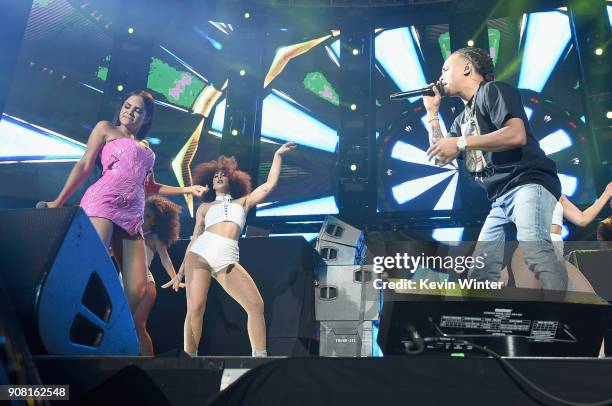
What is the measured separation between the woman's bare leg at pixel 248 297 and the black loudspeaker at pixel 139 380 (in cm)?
250

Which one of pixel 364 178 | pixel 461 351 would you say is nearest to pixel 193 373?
pixel 461 351

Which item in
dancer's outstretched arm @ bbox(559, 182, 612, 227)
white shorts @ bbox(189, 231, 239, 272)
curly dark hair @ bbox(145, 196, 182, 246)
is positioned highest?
dancer's outstretched arm @ bbox(559, 182, 612, 227)

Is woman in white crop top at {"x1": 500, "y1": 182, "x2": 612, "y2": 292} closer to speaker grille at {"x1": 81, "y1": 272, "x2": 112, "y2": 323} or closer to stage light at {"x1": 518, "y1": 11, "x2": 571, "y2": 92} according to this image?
stage light at {"x1": 518, "y1": 11, "x2": 571, "y2": 92}

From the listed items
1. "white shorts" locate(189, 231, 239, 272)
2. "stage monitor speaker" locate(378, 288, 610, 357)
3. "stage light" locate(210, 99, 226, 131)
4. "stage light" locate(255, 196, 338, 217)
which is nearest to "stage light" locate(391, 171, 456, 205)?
"stage light" locate(255, 196, 338, 217)

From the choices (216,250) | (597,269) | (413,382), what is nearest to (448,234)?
(597,269)

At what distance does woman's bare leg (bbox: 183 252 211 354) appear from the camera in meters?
3.67

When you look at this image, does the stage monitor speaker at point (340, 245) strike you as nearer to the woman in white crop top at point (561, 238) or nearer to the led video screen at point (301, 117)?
the led video screen at point (301, 117)

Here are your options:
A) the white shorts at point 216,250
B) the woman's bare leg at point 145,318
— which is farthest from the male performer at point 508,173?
the woman's bare leg at point 145,318

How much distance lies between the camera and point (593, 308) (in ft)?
4.41

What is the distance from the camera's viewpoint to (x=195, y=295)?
12.2 feet

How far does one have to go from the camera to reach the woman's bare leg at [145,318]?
3408 millimetres

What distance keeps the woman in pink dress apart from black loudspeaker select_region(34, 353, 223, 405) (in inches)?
84.5

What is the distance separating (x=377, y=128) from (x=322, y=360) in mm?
4449

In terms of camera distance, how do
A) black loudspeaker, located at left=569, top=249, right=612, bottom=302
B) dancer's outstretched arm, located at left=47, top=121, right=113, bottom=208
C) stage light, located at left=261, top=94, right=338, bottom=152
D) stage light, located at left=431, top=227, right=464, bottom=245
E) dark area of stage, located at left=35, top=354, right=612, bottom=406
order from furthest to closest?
stage light, located at left=261, top=94, right=338, bottom=152, stage light, located at left=431, top=227, right=464, bottom=245, dancer's outstretched arm, located at left=47, top=121, right=113, bottom=208, black loudspeaker, located at left=569, top=249, right=612, bottom=302, dark area of stage, located at left=35, top=354, right=612, bottom=406
